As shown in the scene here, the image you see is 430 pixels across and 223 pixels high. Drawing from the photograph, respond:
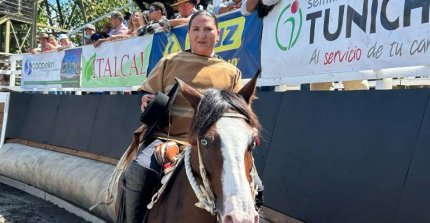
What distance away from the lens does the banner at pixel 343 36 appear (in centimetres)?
391

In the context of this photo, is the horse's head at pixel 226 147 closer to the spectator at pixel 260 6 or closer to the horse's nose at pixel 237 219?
the horse's nose at pixel 237 219

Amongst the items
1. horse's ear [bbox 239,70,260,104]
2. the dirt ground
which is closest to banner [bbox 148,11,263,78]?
horse's ear [bbox 239,70,260,104]

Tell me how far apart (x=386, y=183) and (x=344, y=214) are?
52 centimetres

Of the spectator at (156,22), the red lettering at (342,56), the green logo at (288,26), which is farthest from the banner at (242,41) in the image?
the spectator at (156,22)

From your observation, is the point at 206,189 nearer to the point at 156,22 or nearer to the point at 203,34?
the point at 203,34

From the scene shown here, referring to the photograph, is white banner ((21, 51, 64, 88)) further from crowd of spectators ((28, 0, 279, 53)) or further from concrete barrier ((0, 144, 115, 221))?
concrete barrier ((0, 144, 115, 221))

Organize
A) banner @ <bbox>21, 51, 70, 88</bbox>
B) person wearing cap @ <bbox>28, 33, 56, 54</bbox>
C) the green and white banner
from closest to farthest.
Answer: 1. the green and white banner
2. banner @ <bbox>21, 51, 70, 88</bbox>
3. person wearing cap @ <bbox>28, 33, 56, 54</bbox>

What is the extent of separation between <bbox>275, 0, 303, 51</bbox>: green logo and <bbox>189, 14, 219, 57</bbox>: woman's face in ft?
5.59

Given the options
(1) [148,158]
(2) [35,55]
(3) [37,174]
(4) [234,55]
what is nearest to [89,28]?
(2) [35,55]

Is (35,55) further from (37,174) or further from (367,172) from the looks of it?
(367,172)

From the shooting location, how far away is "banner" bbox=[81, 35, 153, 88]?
8188 millimetres

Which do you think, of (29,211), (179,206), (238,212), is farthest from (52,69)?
(238,212)

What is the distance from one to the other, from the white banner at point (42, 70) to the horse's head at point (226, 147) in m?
8.82

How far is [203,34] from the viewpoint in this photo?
3652 millimetres
